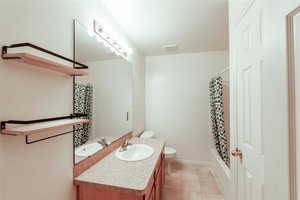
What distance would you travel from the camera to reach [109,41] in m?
1.80

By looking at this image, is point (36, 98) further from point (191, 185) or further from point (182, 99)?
point (182, 99)

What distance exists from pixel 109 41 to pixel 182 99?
201 centimetres

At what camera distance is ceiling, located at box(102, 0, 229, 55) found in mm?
1653

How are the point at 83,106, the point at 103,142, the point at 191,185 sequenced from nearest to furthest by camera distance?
the point at 83,106, the point at 103,142, the point at 191,185

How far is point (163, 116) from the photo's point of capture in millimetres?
3355

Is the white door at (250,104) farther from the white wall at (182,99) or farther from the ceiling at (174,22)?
the white wall at (182,99)

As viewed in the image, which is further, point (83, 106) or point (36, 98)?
point (83, 106)

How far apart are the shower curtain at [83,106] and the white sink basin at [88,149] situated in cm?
5

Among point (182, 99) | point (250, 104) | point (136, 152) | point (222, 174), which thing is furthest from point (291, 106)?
point (182, 99)

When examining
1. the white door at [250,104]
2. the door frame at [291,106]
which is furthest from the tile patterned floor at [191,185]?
the door frame at [291,106]

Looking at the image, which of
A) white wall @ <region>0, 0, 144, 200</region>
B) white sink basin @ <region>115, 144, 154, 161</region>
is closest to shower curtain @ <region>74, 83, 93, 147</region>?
white wall @ <region>0, 0, 144, 200</region>

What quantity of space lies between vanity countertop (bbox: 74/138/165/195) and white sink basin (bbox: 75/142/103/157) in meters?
0.13

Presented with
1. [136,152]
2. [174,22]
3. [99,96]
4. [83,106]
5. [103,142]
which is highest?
[174,22]

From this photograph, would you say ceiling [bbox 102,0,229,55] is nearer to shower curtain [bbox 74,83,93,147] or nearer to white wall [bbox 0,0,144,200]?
white wall [bbox 0,0,144,200]
